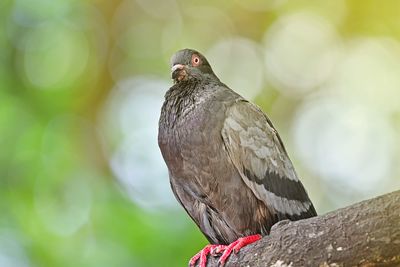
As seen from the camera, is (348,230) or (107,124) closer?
(348,230)

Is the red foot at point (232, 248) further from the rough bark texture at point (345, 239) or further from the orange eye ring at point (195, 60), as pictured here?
the orange eye ring at point (195, 60)

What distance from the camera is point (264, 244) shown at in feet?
14.1

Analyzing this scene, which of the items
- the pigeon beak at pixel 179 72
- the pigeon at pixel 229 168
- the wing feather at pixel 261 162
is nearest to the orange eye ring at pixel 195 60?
the pigeon beak at pixel 179 72

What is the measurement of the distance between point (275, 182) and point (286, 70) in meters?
5.57

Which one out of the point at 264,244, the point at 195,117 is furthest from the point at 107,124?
the point at 264,244

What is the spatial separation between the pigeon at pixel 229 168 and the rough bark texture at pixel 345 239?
1.07 metres

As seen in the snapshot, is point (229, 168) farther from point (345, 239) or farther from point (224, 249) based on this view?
point (345, 239)

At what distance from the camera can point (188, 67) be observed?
19.6 feet

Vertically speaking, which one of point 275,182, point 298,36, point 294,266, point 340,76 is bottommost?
point 294,266

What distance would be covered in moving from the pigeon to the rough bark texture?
1.07 m

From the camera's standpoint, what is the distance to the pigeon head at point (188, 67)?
5914mm

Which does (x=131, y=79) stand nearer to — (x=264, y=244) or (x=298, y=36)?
(x=298, y=36)

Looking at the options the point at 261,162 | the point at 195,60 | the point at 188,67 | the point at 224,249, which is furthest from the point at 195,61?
the point at 224,249

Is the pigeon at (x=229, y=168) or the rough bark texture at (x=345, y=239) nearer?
the rough bark texture at (x=345, y=239)
